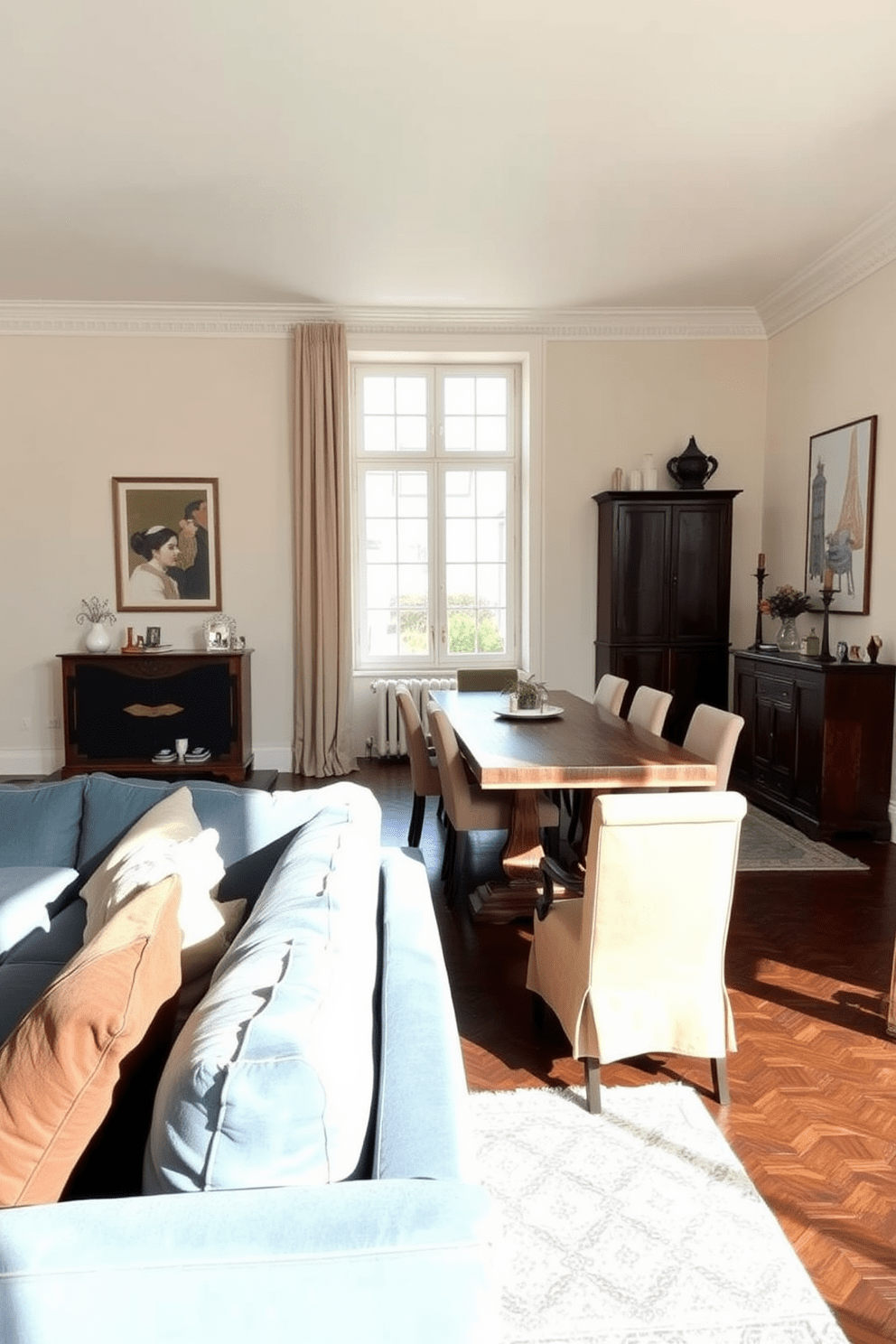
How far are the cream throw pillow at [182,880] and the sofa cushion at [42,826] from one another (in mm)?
361

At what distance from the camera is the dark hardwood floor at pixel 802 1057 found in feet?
7.16

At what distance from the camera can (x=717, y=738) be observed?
13.2 feet

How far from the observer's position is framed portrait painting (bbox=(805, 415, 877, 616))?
590 centimetres

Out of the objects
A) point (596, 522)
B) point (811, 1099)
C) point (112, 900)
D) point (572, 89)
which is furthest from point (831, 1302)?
point (596, 522)

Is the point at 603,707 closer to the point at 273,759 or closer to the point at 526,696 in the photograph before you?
the point at 526,696

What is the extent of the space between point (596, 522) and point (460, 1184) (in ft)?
22.8

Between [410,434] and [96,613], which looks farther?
[410,434]

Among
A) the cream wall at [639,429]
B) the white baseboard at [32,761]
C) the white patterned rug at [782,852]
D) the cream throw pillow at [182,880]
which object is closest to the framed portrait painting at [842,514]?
the cream wall at [639,429]

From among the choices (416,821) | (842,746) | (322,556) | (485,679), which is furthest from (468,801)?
(322,556)

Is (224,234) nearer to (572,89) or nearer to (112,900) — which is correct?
(572,89)

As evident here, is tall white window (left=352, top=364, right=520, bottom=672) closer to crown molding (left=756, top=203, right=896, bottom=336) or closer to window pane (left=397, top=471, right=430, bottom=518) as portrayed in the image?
window pane (left=397, top=471, right=430, bottom=518)

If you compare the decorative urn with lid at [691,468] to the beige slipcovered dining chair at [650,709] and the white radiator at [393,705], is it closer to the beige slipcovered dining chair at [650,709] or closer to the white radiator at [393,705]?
the white radiator at [393,705]

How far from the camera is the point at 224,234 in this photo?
584 centimetres

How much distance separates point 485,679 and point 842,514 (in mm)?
Result: 2582
